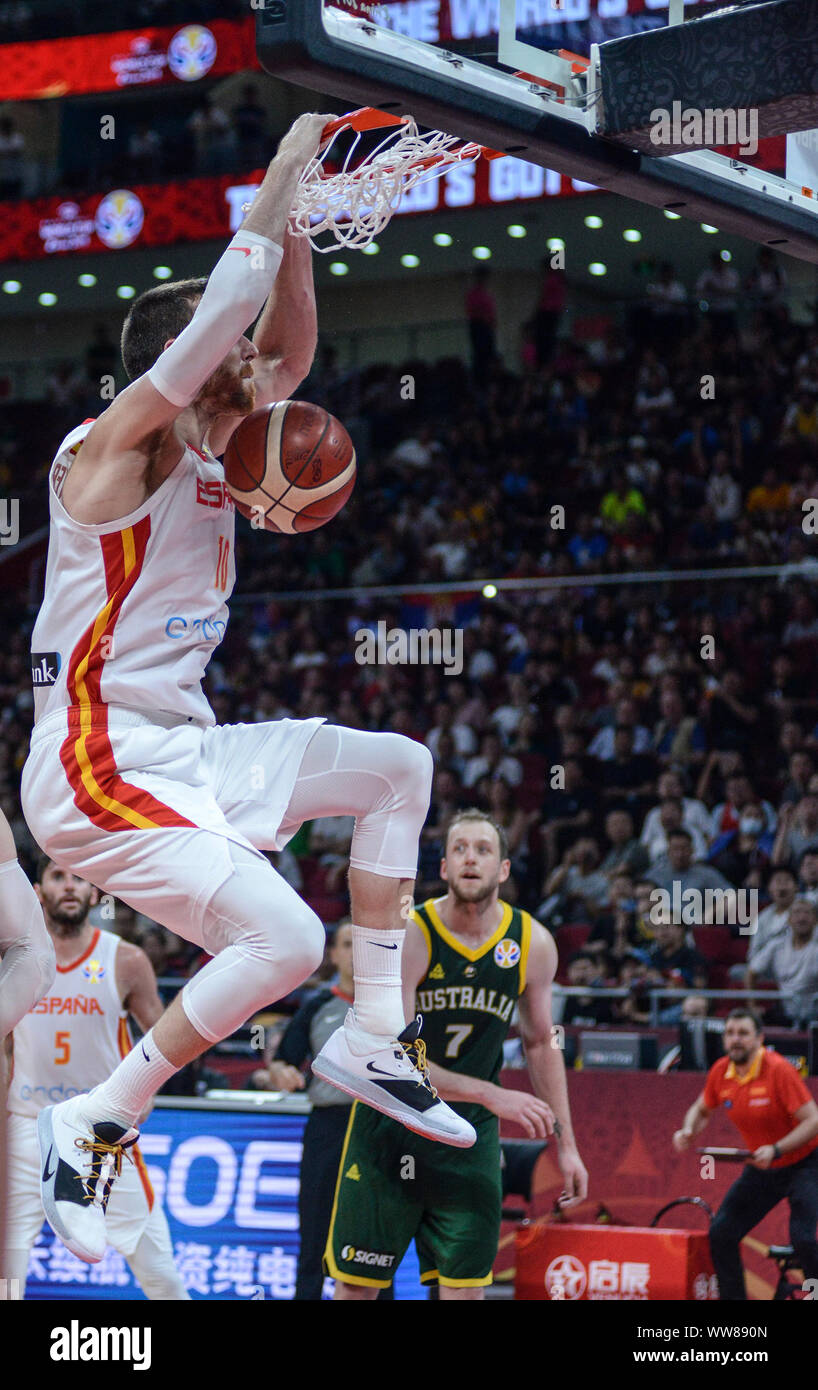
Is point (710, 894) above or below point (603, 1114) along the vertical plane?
above

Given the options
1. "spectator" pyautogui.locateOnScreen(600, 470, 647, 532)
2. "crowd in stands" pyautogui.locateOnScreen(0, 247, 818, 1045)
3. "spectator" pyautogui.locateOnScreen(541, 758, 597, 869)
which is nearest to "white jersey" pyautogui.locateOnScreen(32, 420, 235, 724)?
"crowd in stands" pyautogui.locateOnScreen(0, 247, 818, 1045)

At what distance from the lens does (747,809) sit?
40.3 feet

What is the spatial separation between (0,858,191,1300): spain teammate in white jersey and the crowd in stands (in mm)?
3088

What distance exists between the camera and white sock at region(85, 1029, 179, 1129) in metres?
Answer: 4.43

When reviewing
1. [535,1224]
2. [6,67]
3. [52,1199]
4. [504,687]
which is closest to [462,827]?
[535,1224]

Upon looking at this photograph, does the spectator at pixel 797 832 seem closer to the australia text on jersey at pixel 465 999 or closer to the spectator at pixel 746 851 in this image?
the spectator at pixel 746 851

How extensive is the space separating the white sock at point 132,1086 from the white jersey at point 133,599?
906 millimetres

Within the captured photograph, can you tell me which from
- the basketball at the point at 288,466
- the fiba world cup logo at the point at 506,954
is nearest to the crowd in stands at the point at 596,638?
the fiba world cup logo at the point at 506,954

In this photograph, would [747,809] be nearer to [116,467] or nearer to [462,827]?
[462,827]

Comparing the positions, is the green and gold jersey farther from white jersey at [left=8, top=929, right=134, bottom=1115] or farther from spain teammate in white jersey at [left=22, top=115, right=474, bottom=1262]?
spain teammate in white jersey at [left=22, top=115, right=474, bottom=1262]

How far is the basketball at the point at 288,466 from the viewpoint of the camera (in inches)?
189

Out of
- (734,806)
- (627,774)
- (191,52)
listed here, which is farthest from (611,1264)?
(191,52)

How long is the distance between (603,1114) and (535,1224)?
93 centimetres

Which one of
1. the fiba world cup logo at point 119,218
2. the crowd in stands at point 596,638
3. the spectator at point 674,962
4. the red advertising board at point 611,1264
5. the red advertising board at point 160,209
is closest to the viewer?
the red advertising board at point 611,1264
